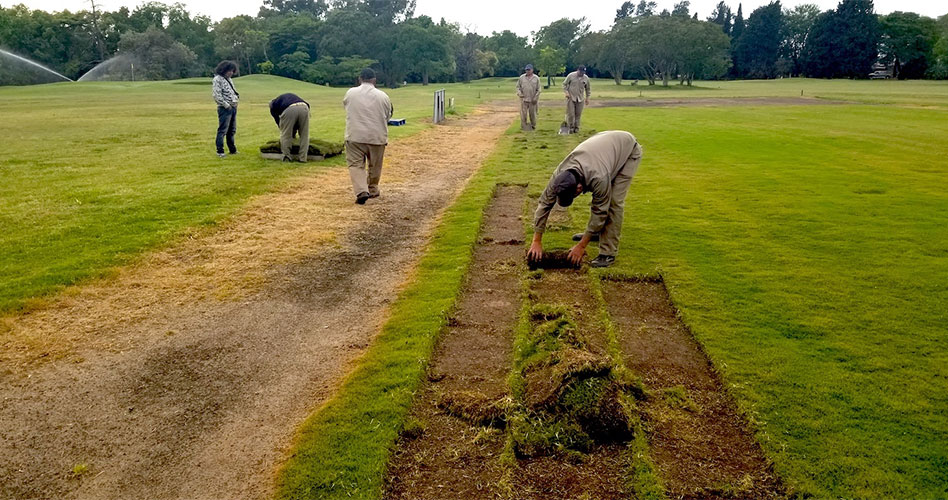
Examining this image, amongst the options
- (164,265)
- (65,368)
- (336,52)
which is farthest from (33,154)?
(336,52)

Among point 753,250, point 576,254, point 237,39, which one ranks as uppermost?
point 237,39

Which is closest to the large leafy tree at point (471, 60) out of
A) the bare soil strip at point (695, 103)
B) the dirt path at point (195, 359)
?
the bare soil strip at point (695, 103)

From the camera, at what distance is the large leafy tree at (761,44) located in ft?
338

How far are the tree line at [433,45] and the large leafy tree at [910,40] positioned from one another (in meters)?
0.15

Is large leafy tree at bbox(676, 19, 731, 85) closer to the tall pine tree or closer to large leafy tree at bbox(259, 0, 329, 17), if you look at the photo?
the tall pine tree

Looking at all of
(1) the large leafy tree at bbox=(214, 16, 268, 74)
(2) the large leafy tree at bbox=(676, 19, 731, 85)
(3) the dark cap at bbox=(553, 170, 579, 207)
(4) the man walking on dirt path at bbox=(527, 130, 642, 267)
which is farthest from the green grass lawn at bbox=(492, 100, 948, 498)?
(1) the large leafy tree at bbox=(214, 16, 268, 74)

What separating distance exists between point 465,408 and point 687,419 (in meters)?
1.59

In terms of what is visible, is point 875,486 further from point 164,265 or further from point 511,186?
point 511,186

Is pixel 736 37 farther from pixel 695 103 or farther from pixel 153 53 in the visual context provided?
pixel 153 53

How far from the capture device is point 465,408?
4.47 meters

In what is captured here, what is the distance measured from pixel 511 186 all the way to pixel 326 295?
21.8 feet

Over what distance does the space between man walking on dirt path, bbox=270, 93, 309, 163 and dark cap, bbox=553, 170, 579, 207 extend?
913 centimetres

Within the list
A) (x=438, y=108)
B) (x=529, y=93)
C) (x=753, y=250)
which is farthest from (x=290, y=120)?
(x=438, y=108)

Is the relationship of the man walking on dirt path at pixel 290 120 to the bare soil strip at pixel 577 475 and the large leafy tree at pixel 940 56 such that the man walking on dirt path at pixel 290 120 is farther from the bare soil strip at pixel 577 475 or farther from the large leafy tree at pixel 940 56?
the large leafy tree at pixel 940 56
